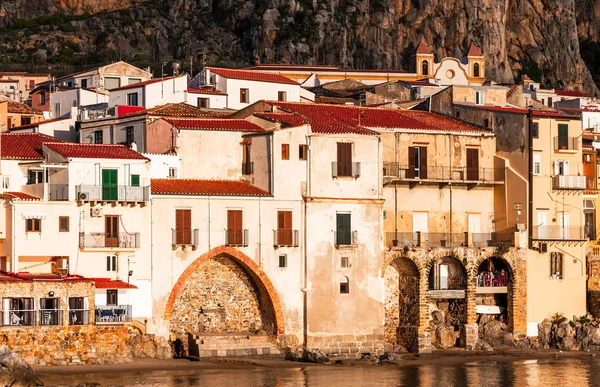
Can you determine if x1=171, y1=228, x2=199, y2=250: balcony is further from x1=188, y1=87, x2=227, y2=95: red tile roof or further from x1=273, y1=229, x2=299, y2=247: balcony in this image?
x1=188, y1=87, x2=227, y2=95: red tile roof

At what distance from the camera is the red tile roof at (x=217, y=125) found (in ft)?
236

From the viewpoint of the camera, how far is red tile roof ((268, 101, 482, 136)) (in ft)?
244

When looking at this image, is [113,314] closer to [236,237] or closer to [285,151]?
[236,237]

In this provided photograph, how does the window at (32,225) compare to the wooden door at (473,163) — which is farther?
the wooden door at (473,163)

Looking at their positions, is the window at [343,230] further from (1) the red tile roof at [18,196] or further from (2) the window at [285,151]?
(1) the red tile roof at [18,196]

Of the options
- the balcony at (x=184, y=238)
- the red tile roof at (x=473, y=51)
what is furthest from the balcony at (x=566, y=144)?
the red tile roof at (x=473, y=51)

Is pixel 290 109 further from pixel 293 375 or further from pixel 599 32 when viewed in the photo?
pixel 599 32

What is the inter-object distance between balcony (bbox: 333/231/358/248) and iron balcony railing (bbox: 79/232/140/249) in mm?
9558

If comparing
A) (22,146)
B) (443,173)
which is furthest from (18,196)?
(443,173)

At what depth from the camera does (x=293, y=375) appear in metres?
65.8

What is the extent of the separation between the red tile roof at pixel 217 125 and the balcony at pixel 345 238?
19.2ft


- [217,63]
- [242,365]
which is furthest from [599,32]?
[242,365]

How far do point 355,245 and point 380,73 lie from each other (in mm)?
58654

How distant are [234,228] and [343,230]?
5352 mm
